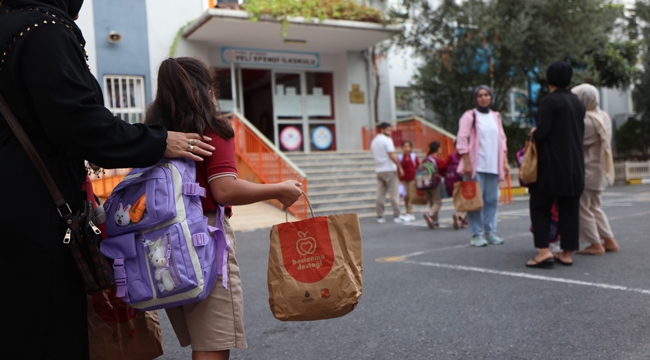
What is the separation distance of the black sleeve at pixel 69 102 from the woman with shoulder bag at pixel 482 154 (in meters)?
5.62

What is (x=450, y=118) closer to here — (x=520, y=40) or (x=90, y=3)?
(x=520, y=40)

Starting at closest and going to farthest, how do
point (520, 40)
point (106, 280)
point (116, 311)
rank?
point (106, 280) < point (116, 311) < point (520, 40)

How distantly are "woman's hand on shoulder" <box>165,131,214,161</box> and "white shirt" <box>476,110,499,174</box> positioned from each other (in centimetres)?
533

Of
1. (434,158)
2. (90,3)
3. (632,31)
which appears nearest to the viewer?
(434,158)

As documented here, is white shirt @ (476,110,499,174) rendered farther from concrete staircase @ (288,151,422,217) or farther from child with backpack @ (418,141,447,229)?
concrete staircase @ (288,151,422,217)

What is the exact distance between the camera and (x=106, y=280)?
5.53ft

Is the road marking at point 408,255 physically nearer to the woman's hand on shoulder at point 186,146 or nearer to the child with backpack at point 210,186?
the child with backpack at point 210,186

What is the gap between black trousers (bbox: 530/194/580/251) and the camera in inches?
208

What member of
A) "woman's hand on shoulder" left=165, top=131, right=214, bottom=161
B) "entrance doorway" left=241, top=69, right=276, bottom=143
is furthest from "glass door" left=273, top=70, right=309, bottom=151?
"woman's hand on shoulder" left=165, top=131, right=214, bottom=161

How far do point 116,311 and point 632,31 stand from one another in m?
23.2

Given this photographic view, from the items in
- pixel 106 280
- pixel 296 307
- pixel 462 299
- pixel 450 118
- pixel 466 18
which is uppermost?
pixel 466 18

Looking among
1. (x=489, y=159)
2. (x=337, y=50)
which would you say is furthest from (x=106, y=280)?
(x=337, y=50)

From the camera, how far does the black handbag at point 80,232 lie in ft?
5.11

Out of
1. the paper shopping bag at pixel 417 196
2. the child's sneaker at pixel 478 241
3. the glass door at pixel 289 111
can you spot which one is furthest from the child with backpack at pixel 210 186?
the glass door at pixel 289 111
